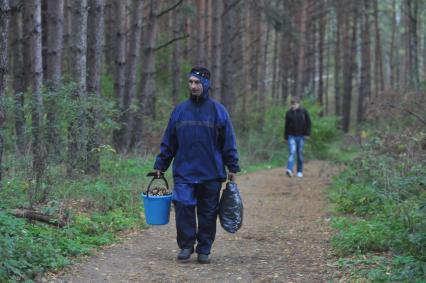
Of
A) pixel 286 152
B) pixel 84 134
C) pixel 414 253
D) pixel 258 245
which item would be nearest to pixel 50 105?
pixel 84 134

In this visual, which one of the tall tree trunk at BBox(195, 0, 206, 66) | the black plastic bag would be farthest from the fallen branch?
the tall tree trunk at BBox(195, 0, 206, 66)

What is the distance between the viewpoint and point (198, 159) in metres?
6.63

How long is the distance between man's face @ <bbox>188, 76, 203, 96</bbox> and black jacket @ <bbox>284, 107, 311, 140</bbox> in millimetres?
8673

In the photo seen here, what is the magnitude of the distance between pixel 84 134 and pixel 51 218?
1.83 meters

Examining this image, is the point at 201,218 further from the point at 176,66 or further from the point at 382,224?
the point at 176,66

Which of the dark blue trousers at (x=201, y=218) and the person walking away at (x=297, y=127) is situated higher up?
the person walking away at (x=297, y=127)

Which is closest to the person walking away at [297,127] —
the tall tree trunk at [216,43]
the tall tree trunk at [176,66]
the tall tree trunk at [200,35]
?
the tall tree trunk at [216,43]

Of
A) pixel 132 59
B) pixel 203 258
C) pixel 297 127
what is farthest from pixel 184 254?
pixel 132 59

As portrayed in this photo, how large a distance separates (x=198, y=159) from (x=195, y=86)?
2.65 feet

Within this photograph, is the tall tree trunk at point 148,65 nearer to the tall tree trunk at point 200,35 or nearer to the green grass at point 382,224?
the tall tree trunk at point 200,35

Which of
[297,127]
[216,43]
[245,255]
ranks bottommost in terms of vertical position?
[245,255]

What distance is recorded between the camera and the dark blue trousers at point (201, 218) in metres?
6.70

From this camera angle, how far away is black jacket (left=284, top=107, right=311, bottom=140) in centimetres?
1509

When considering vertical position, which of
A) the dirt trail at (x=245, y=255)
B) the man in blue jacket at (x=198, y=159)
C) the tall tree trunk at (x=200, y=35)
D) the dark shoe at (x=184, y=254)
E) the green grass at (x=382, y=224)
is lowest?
the dirt trail at (x=245, y=255)
